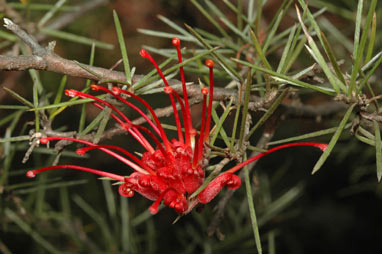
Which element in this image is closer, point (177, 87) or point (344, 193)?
point (177, 87)

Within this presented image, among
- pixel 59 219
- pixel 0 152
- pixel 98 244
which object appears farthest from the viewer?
pixel 98 244

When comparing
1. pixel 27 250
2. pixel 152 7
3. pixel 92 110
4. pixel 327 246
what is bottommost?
pixel 327 246

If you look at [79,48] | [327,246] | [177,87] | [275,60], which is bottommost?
[327,246]

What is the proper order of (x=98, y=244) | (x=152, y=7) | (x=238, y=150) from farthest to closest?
(x=152, y=7) → (x=98, y=244) → (x=238, y=150)

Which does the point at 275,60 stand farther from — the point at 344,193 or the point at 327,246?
the point at 327,246

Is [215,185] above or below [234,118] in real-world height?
below

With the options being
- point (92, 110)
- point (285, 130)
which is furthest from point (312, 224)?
point (92, 110)

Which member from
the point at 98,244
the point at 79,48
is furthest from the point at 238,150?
the point at 79,48

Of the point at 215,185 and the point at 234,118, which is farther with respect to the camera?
the point at 234,118

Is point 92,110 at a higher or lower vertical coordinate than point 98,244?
higher

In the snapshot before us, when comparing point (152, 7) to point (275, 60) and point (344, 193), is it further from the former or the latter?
point (344, 193)
